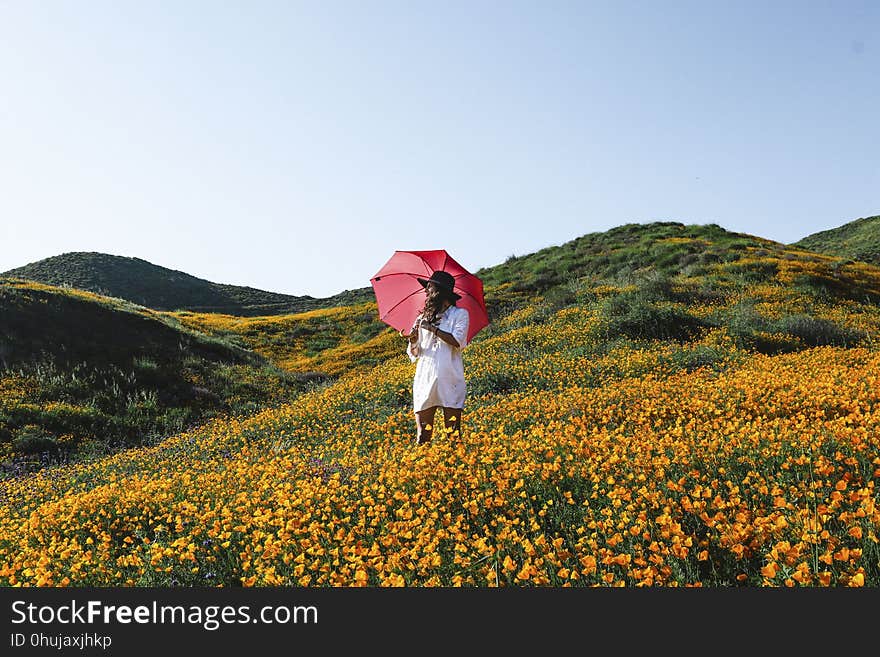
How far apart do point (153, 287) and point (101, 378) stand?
46.1m

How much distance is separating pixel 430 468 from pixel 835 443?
324 centimetres

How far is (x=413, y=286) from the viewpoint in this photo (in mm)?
7258

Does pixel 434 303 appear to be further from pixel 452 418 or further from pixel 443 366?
pixel 452 418

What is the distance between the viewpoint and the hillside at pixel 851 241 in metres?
43.0

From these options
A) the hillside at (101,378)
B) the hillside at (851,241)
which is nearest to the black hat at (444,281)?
the hillside at (101,378)

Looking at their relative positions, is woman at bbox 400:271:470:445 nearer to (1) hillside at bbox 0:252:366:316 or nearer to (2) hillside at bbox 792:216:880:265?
(1) hillside at bbox 0:252:366:316

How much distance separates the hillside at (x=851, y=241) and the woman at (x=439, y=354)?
43.1 m

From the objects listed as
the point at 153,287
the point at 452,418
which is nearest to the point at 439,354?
the point at 452,418

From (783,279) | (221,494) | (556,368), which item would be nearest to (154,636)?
(221,494)

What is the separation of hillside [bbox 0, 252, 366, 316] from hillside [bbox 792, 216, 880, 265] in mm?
37079

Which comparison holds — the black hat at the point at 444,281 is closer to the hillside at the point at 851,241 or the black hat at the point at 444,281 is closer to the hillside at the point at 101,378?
the hillside at the point at 101,378

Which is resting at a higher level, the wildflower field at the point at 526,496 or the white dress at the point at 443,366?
the white dress at the point at 443,366

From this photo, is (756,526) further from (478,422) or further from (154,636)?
(478,422)

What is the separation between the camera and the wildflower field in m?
3.20
